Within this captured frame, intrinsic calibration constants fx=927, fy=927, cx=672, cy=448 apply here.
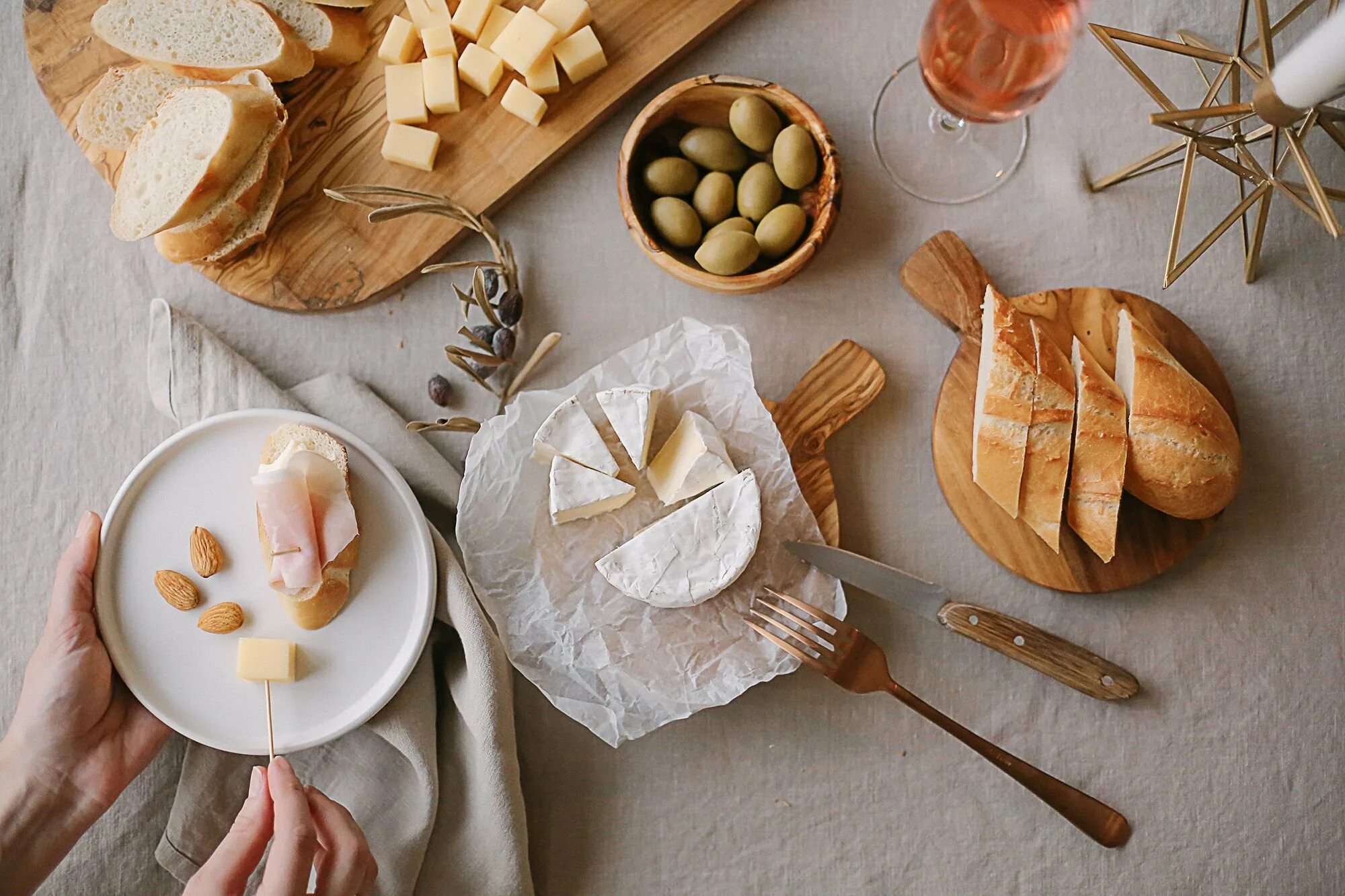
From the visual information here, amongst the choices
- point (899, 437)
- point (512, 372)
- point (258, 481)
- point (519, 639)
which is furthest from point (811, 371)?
point (258, 481)

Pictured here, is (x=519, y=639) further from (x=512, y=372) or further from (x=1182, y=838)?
(x=1182, y=838)

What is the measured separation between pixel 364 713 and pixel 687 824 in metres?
0.42

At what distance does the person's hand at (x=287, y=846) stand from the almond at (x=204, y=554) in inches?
9.4

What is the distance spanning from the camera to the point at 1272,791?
45.3 inches

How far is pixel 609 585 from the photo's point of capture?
1.11 metres

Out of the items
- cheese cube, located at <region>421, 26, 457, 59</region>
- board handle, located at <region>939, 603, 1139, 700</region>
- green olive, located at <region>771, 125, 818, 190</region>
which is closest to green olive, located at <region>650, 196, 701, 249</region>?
green olive, located at <region>771, 125, 818, 190</region>

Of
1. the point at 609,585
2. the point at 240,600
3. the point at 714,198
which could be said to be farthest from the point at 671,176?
the point at 240,600

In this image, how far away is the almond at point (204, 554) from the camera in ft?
3.54

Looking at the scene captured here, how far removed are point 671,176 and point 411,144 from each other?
1.09 ft

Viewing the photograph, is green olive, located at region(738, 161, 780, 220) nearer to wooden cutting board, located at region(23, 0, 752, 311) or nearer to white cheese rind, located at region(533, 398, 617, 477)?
wooden cutting board, located at region(23, 0, 752, 311)

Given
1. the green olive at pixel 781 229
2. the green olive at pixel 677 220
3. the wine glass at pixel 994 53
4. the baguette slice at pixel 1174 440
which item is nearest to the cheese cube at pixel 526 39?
the green olive at pixel 677 220

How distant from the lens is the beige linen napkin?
42.8 inches

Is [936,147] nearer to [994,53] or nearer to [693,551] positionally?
[994,53]

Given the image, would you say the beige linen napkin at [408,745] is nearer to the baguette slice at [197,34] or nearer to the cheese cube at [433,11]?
the baguette slice at [197,34]
